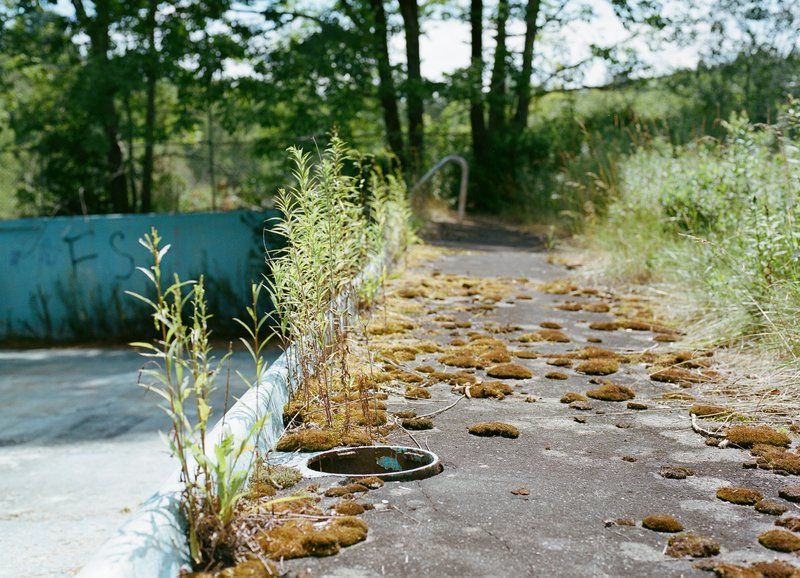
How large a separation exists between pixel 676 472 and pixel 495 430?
2.41ft

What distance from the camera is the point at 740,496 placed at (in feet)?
8.71

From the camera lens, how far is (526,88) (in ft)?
56.4

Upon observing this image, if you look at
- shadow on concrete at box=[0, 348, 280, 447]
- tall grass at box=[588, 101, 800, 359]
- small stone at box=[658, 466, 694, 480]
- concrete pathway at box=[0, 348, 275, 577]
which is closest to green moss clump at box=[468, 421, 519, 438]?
small stone at box=[658, 466, 694, 480]

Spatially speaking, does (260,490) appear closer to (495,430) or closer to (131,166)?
(495,430)

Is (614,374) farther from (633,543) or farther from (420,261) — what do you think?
(420,261)

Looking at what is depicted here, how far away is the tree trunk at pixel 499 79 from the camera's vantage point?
1695cm

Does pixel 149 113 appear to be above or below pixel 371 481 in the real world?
above

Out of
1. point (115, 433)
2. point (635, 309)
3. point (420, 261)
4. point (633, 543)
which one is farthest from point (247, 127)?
point (633, 543)

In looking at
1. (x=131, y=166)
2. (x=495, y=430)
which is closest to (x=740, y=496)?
(x=495, y=430)

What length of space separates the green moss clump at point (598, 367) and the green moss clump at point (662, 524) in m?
1.92

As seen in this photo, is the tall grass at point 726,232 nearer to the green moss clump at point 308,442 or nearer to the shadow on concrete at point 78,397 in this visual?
the green moss clump at point 308,442

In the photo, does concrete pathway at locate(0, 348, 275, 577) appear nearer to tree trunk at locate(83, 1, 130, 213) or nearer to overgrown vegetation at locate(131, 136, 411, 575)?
overgrown vegetation at locate(131, 136, 411, 575)

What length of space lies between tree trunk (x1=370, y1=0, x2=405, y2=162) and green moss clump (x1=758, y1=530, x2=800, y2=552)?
44.0 feet

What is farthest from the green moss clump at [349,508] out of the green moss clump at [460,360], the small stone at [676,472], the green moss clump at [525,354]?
the green moss clump at [525,354]
